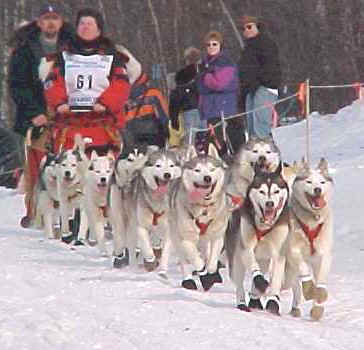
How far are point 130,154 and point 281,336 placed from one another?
11.6 feet

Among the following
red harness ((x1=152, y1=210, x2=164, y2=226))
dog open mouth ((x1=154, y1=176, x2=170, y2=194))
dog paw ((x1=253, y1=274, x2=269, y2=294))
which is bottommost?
dog paw ((x1=253, y1=274, x2=269, y2=294))

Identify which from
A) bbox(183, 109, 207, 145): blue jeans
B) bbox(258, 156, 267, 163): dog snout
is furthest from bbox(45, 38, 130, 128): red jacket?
bbox(183, 109, 207, 145): blue jeans

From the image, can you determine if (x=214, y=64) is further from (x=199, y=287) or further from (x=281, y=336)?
(x=281, y=336)

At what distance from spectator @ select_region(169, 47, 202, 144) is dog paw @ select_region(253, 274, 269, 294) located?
222 inches

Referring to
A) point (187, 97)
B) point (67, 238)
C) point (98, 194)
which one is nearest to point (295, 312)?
point (98, 194)

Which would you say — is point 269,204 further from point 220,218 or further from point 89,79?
point 89,79

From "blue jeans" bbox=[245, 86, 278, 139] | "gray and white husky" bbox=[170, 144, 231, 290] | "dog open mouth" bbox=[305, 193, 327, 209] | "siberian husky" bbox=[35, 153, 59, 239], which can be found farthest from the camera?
"blue jeans" bbox=[245, 86, 278, 139]

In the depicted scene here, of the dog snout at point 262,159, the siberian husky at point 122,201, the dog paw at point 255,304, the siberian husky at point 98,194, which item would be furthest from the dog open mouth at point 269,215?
the siberian husky at point 98,194

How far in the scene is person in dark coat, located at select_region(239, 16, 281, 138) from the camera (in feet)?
38.4

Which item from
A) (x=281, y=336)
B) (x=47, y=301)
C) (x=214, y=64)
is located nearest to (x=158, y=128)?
(x=214, y=64)

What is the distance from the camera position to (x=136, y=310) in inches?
245

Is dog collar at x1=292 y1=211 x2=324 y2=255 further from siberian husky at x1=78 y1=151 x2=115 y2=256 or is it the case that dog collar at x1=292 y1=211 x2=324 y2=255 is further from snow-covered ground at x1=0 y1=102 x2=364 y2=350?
siberian husky at x1=78 y1=151 x2=115 y2=256

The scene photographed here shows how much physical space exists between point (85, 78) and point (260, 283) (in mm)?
3661

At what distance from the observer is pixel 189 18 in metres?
30.0
